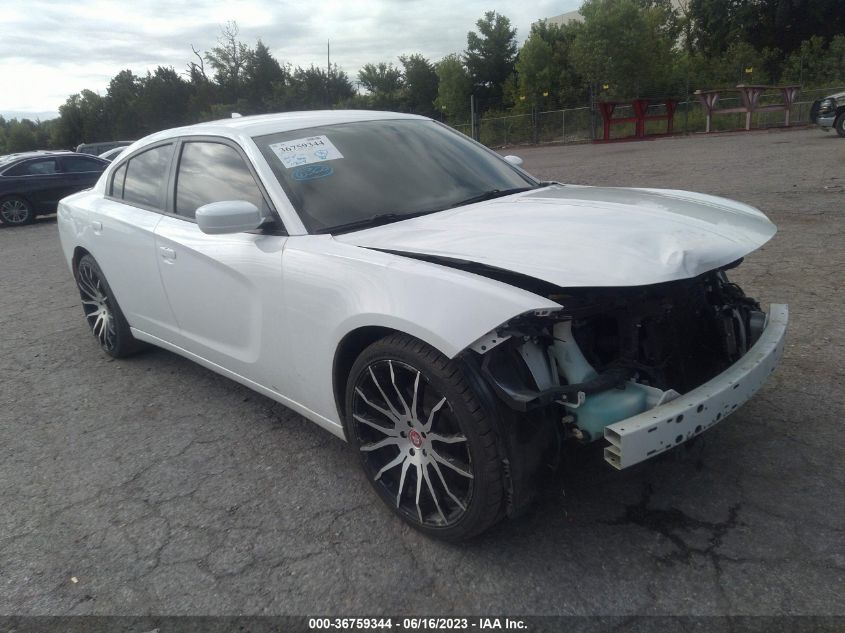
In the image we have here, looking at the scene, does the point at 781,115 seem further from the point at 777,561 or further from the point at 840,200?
the point at 777,561

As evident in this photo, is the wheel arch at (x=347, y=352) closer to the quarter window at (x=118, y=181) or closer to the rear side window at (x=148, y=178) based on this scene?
the rear side window at (x=148, y=178)

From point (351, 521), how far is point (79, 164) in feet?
51.4

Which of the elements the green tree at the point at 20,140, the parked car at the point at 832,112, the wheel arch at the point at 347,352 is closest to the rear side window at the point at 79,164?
the wheel arch at the point at 347,352

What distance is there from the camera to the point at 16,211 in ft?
49.6

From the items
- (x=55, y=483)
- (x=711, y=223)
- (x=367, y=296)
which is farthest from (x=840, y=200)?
(x=55, y=483)

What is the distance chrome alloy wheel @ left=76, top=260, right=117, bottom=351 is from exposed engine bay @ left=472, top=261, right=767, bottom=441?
11.7 ft

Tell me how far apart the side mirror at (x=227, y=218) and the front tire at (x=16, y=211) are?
15009mm

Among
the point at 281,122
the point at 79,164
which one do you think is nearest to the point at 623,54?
the point at 79,164

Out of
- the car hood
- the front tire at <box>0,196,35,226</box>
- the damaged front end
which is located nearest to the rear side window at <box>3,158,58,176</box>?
the front tire at <box>0,196,35,226</box>

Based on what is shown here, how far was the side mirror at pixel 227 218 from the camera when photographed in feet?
9.26

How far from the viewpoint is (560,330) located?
7.64ft

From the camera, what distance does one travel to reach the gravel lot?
7.31ft

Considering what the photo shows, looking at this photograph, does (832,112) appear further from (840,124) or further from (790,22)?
(790,22)

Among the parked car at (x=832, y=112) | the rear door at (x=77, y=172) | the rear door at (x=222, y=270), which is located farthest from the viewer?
the parked car at (x=832, y=112)
